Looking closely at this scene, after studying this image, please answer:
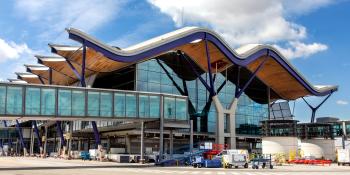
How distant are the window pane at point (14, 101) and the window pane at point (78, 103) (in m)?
6.13

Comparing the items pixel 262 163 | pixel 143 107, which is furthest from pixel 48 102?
pixel 262 163

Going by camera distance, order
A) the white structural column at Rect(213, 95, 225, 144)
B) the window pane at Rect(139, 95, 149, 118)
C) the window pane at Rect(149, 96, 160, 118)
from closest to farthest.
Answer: the window pane at Rect(139, 95, 149, 118), the window pane at Rect(149, 96, 160, 118), the white structural column at Rect(213, 95, 225, 144)

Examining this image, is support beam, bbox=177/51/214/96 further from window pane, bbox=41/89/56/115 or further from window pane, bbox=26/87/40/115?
window pane, bbox=26/87/40/115

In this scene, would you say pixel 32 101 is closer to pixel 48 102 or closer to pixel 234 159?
pixel 48 102

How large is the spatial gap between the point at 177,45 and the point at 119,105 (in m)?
16.6

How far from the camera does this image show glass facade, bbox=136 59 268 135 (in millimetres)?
75062

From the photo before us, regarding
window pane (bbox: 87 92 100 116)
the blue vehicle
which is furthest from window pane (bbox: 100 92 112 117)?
the blue vehicle

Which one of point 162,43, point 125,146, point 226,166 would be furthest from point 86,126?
point 226,166

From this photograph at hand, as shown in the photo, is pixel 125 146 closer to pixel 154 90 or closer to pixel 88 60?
pixel 154 90

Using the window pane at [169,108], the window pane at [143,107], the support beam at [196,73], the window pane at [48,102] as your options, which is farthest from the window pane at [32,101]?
the support beam at [196,73]

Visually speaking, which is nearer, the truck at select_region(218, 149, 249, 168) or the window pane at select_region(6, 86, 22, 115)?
the window pane at select_region(6, 86, 22, 115)

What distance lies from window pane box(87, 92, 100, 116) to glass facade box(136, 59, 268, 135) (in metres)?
11.7

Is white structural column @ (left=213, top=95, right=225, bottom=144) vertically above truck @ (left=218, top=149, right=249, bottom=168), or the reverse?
white structural column @ (left=213, top=95, right=225, bottom=144)

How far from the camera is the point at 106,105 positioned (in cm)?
5525
